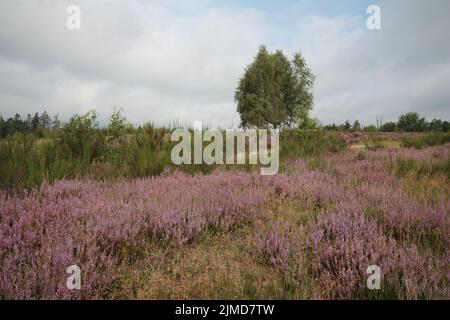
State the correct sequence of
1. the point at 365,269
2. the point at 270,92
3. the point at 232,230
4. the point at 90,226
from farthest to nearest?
the point at 270,92
the point at 232,230
the point at 90,226
the point at 365,269

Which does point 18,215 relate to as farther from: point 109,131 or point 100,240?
point 109,131

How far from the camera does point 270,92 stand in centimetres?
3847

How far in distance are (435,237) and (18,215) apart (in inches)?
160

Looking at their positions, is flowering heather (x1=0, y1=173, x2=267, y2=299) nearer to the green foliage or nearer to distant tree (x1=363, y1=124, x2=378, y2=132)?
the green foliage

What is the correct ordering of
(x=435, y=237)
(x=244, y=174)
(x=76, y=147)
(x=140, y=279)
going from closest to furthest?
1. (x=140, y=279)
2. (x=435, y=237)
3. (x=244, y=174)
4. (x=76, y=147)

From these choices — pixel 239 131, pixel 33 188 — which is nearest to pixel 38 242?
pixel 33 188

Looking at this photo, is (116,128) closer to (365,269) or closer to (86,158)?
(86,158)

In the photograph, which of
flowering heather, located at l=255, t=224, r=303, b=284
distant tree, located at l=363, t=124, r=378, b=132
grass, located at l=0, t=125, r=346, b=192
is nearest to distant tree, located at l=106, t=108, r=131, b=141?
grass, located at l=0, t=125, r=346, b=192

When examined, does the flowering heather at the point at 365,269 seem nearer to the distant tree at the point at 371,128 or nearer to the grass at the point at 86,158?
the grass at the point at 86,158

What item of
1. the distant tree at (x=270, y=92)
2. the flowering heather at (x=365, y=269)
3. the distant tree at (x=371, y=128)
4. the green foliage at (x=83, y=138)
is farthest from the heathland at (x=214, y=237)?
the distant tree at (x=270, y=92)

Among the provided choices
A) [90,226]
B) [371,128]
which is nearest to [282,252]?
[90,226]

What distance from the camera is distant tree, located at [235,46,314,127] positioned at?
38.0 meters

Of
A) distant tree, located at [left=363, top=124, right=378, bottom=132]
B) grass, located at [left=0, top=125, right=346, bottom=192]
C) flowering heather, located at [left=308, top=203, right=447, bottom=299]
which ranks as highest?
distant tree, located at [left=363, top=124, right=378, bottom=132]

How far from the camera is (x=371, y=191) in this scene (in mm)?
4324
